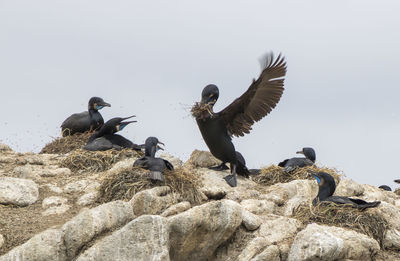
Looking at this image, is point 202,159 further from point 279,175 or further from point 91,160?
point 91,160

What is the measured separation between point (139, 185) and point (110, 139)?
371cm

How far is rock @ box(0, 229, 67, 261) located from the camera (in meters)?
7.55

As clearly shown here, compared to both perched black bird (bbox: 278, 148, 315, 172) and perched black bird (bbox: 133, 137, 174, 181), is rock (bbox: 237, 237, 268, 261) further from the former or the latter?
perched black bird (bbox: 278, 148, 315, 172)

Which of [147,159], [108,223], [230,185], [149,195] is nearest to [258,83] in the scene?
[230,185]

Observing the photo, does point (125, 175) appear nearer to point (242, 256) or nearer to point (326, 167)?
point (242, 256)

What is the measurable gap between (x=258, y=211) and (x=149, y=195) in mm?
1671

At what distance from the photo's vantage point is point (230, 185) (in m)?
11.4

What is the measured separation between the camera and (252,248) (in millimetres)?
8312

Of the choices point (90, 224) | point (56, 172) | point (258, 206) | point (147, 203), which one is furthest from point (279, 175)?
point (90, 224)

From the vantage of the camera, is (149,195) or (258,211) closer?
(149,195)

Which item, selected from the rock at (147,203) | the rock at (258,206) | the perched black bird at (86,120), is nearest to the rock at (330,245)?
the rock at (258,206)

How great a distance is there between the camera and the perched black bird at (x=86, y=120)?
50.0 ft

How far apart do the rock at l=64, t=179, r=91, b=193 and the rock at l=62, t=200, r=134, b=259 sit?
100 inches

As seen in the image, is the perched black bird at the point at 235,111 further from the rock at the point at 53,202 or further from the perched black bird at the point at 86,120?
the perched black bird at the point at 86,120
